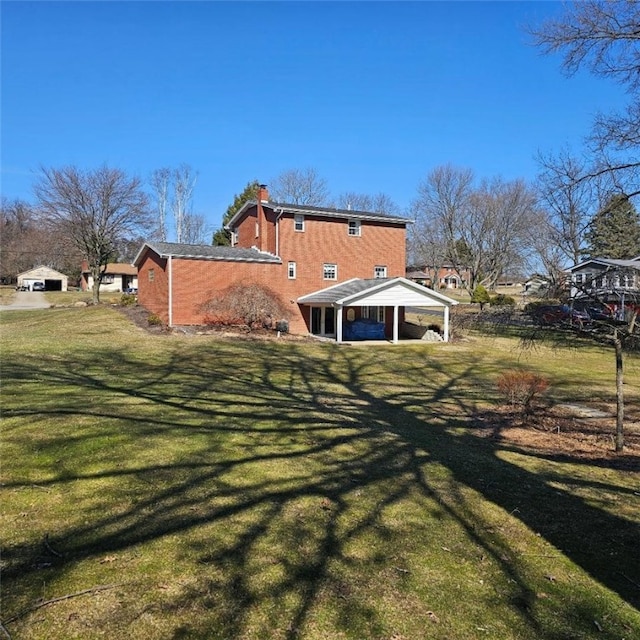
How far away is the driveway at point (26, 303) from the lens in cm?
3978

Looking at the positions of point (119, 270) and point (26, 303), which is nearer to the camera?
point (26, 303)

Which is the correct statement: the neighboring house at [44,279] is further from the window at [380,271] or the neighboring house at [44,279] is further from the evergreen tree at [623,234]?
the evergreen tree at [623,234]

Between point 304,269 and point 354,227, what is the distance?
167 inches

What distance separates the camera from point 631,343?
8.63m

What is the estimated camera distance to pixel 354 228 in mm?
29484

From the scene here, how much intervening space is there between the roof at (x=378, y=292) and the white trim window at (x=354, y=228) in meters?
3.35

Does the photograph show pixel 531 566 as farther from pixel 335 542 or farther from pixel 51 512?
pixel 51 512

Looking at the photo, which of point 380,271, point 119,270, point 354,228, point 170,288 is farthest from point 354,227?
point 119,270

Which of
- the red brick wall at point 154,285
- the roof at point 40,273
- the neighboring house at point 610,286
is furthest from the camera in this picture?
the roof at point 40,273

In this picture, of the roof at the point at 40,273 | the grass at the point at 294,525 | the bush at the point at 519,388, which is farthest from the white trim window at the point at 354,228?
the roof at the point at 40,273

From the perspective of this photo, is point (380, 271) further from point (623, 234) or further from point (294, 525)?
point (294, 525)

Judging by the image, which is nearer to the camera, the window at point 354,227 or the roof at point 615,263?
the roof at point 615,263

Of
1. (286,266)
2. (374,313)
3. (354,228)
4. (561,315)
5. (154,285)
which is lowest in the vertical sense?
(561,315)

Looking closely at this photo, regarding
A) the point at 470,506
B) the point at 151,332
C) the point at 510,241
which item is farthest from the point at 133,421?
the point at 510,241
